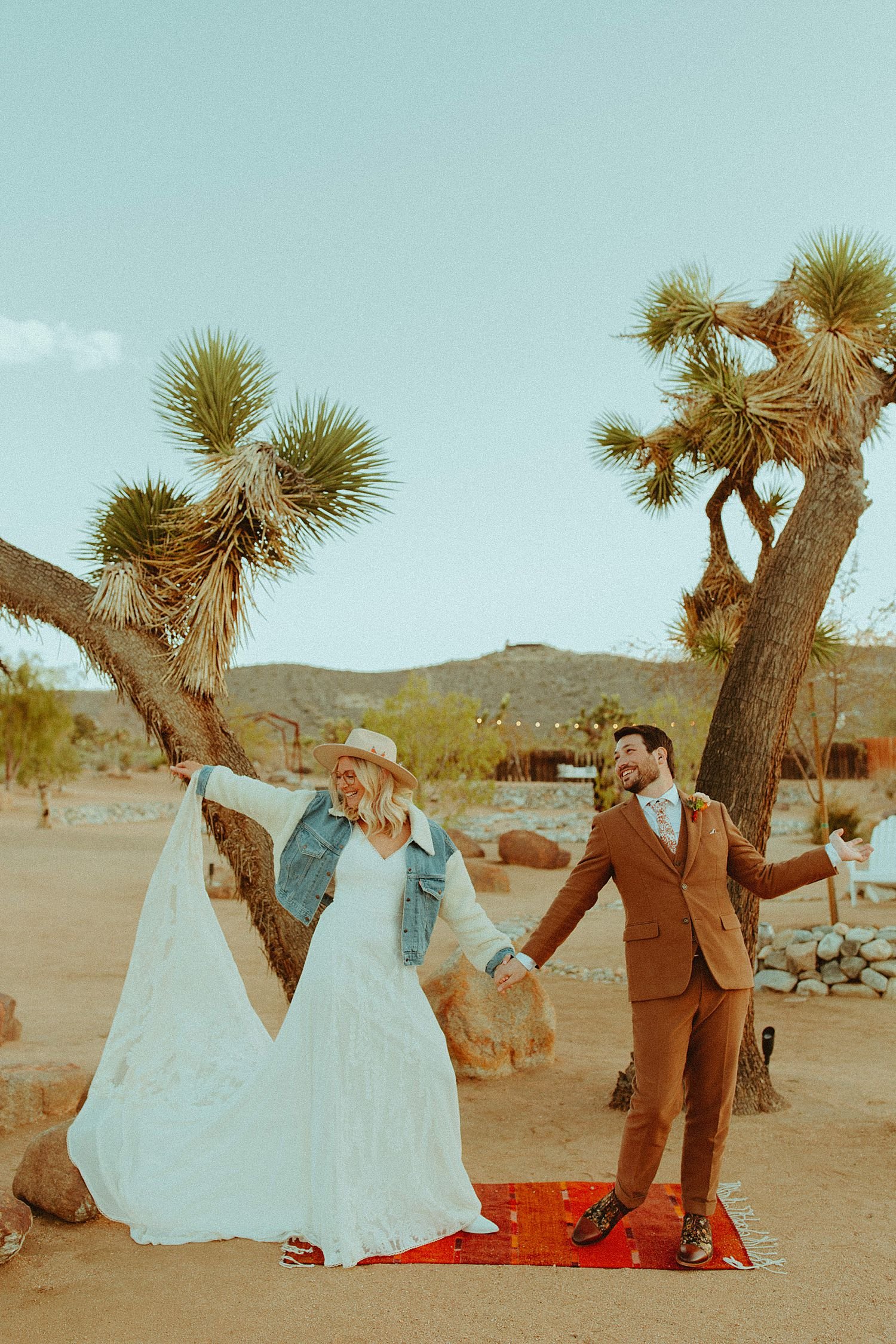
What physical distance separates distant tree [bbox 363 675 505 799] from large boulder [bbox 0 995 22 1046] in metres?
9.83

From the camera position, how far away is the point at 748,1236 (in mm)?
3826

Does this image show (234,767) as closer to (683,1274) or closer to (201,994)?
(201,994)

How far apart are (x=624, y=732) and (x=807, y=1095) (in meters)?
3.18

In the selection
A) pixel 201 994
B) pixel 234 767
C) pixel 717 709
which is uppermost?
pixel 717 709

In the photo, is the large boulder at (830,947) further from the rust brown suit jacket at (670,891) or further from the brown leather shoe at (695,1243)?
the brown leather shoe at (695,1243)

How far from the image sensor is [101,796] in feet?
101

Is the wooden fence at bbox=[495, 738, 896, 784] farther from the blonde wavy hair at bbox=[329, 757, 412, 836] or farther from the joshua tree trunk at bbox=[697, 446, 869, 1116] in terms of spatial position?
the blonde wavy hair at bbox=[329, 757, 412, 836]

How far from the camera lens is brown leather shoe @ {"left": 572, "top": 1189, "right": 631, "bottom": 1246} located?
12.0ft

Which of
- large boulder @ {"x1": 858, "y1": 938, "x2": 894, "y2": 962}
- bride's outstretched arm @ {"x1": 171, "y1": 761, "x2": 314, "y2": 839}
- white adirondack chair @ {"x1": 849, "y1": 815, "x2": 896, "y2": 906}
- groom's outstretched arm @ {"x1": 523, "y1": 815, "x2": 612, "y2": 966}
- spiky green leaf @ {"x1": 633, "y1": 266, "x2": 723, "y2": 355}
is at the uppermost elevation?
spiky green leaf @ {"x1": 633, "y1": 266, "x2": 723, "y2": 355}

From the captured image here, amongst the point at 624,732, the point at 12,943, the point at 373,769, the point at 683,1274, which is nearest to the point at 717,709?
the point at 624,732

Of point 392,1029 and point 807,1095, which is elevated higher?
point 392,1029

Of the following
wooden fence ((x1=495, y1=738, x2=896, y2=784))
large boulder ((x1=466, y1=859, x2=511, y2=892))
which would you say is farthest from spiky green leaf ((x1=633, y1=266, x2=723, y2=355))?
wooden fence ((x1=495, y1=738, x2=896, y2=784))

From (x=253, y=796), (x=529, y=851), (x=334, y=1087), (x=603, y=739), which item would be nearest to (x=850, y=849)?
(x=334, y=1087)

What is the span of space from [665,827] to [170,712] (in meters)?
2.80
